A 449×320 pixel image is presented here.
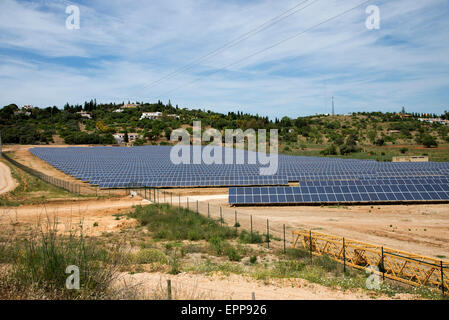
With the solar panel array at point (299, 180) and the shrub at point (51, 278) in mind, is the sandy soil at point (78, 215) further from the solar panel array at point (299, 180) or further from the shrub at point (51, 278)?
the shrub at point (51, 278)

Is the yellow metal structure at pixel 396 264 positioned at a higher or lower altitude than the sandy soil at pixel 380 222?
higher

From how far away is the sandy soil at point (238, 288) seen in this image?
1048cm

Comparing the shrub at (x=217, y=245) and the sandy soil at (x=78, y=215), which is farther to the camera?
the sandy soil at (x=78, y=215)

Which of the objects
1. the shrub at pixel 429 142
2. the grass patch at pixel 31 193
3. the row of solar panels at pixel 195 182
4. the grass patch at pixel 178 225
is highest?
the shrub at pixel 429 142

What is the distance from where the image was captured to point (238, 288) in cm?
1152

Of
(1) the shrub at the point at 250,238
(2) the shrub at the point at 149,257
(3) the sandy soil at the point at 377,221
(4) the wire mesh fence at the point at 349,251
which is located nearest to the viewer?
(4) the wire mesh fence at the point at 349,251

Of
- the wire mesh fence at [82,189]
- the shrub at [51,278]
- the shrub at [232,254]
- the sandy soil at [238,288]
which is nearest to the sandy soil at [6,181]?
the wire mesh fence at [82,189]

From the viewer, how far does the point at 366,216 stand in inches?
1155

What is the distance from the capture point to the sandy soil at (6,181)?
4356 centimetres

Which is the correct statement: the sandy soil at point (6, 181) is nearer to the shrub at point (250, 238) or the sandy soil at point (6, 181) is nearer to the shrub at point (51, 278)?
the shrub at point (250, 238)

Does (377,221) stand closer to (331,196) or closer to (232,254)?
(331,196)

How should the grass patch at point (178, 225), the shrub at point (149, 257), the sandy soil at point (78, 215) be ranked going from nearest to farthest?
the shrub at point (149, 257), the grass patch at point (178, 225), the sandy soil at point (78, 215)

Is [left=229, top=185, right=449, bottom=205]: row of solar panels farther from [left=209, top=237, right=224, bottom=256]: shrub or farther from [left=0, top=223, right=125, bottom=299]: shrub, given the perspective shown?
[left=0, top=223, right=125, bottom=299]: shrub

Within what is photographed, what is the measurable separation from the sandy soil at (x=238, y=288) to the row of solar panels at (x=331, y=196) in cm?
2197
